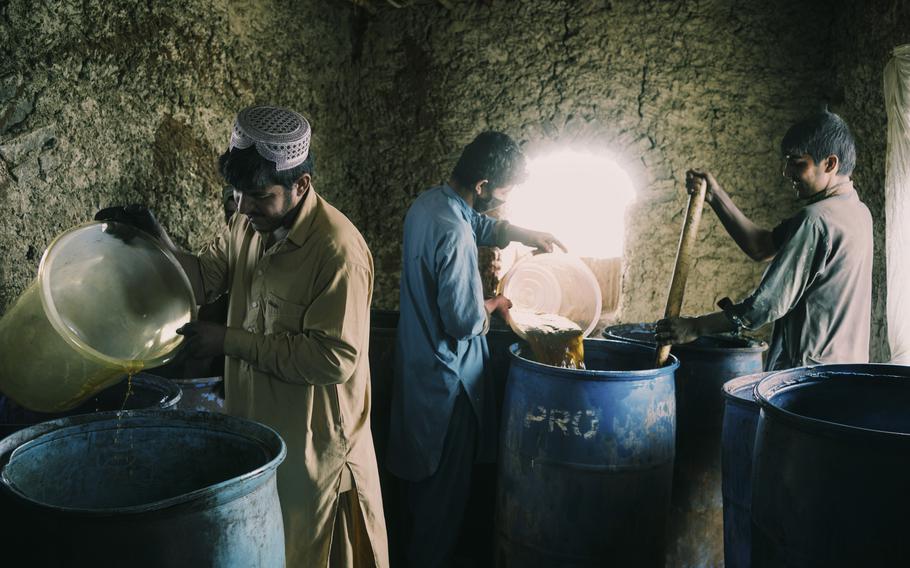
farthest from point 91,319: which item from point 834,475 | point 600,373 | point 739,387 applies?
point 739,387

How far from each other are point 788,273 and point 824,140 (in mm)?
546

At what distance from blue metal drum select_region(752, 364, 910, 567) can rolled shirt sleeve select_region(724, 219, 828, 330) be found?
2.31 ft

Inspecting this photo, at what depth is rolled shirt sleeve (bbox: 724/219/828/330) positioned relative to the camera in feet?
8.18

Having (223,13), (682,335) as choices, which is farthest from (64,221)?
(682,335)

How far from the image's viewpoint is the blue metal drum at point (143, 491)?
110cm

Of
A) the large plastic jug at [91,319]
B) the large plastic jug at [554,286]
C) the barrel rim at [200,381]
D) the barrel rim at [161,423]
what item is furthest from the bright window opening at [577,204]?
the barrel rim at [161,423]

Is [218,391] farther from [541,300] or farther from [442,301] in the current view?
[541,300]

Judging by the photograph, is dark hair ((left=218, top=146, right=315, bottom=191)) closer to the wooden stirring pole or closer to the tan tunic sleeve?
the tan tunic sleeve

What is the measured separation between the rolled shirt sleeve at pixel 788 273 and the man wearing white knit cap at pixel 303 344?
1.52m

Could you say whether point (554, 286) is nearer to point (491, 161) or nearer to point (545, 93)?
point (491, 161)

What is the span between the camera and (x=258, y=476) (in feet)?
4.07

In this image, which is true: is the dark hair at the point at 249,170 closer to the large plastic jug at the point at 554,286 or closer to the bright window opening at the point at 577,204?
the large plastic jug at the point at 554,286

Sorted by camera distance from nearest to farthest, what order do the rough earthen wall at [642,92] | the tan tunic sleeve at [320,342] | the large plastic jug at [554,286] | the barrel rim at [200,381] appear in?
the tan tunic sleeve at [320,342] < the barrel rim at [200,381] < the large plastic jug at [554,286] < the rough earthen wall at [642,92]

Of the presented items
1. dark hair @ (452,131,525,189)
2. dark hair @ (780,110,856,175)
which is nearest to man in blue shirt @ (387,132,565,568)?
dark hair @ (452,131,525,189)
